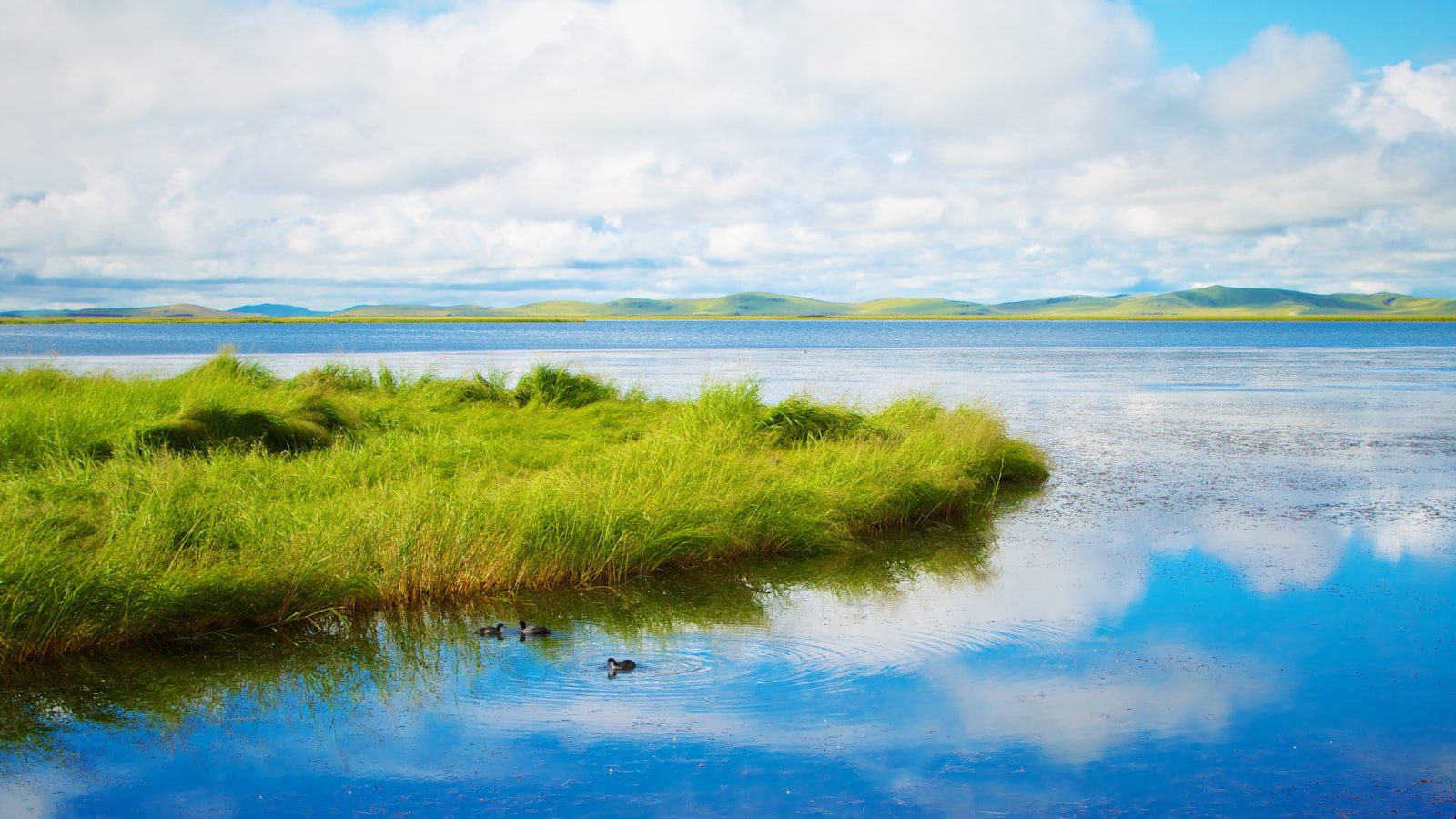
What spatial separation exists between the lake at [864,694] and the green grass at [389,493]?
0.42 meters

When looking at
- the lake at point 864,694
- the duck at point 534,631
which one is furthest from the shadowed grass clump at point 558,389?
the duck at point 534,631

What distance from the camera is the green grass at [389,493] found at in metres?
8.98

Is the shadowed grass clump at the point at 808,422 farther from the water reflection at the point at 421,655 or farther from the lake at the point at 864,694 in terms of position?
the water reflection at the point at 421,655

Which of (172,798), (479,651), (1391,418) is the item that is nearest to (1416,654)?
(479,651)

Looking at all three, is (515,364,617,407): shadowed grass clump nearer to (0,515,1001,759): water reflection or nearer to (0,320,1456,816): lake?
(0,320,1456,816): lake

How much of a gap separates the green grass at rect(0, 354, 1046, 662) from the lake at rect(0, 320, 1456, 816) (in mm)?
417

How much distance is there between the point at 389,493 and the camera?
11820mm

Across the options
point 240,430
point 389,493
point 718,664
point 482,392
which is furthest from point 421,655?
point 482,392

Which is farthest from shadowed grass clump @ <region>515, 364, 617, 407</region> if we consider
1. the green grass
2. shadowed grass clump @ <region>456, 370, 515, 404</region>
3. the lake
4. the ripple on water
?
the ripple on water

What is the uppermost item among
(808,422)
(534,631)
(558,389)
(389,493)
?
(558,389)

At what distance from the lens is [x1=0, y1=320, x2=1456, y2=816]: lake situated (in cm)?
643

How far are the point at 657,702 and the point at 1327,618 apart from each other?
257 inches

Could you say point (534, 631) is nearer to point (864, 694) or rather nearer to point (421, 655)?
point (421, 655)

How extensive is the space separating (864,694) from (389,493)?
6216 mm
